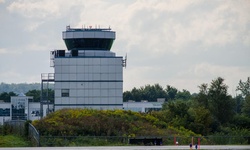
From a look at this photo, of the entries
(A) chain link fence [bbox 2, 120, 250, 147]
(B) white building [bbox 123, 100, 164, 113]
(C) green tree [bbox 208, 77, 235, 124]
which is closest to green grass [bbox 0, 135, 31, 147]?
(A) chain link fence [bbox 2, 120, 250, 147]

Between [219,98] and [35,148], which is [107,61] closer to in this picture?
[219,98]

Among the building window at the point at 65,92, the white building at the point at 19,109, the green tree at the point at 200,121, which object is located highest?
the building window at the point at 65,92

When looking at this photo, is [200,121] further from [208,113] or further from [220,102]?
[220,102]

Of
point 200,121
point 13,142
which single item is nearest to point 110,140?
point 13,142

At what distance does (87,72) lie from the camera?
124500 millimetres

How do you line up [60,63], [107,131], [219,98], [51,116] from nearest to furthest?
[107,131]
[51,116]
[219,98]
[60,63]

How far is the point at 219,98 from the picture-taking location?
110m

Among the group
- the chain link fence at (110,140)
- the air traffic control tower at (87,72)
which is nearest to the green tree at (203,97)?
the air traffic control tower at (87,72)

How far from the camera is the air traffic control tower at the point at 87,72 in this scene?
12356 centimetres

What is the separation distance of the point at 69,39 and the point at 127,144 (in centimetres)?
4454

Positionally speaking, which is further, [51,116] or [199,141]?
[51,116]

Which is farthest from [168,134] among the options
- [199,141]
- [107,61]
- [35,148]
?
[107,61]

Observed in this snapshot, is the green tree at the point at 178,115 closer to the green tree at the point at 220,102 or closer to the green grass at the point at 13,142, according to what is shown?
the green tree at the point at 220,102

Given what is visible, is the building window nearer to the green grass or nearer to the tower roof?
the tower roof
